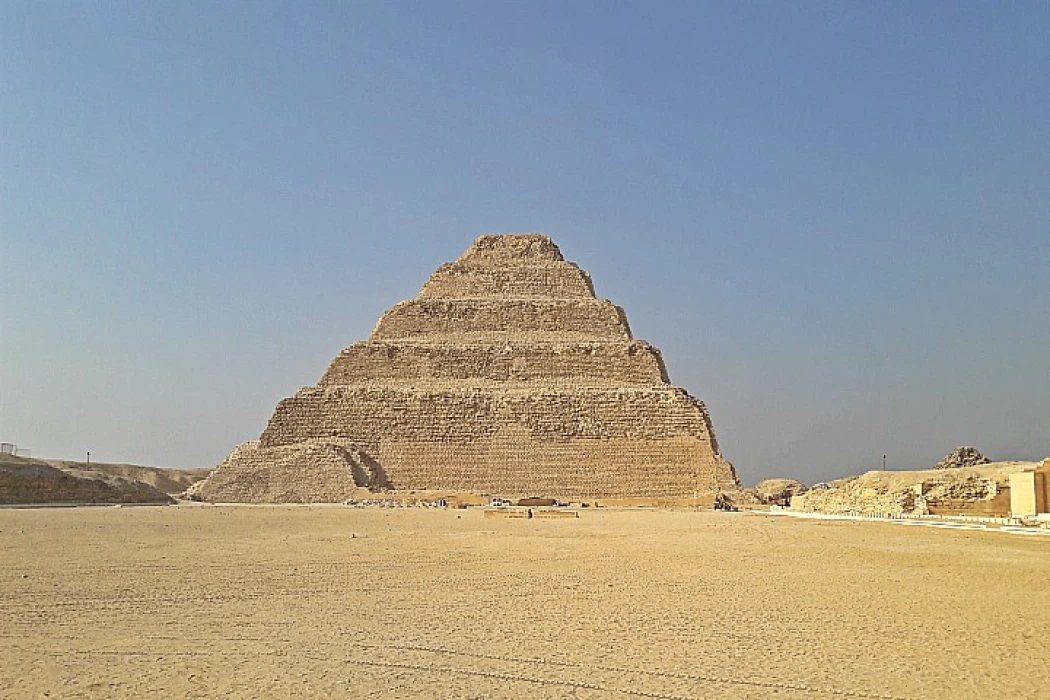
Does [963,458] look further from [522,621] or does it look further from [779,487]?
[522,621]

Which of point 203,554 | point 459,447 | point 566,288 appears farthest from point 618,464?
point 203,554

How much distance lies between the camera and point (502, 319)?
54.6m

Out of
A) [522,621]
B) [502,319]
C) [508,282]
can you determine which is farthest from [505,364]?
[522,621]

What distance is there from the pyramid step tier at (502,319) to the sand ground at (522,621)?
1440 inches

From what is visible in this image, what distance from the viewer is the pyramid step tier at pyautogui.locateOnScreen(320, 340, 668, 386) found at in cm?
5178

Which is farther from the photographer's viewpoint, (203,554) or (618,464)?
(618,464)

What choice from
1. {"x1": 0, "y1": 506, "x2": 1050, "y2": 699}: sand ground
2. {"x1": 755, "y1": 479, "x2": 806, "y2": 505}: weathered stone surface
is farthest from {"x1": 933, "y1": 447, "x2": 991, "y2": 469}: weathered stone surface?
{"x1": 0, "y1": 506, "x2": 1050, "y2": 699}: sand ground

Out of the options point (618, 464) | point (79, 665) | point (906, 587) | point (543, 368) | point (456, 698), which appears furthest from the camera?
point (543, 368)

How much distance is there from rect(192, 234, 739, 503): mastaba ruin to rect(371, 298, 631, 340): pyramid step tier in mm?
64

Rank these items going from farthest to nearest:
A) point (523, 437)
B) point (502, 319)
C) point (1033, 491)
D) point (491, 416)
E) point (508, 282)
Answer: point (508, 282) → point (502, 319) → point (491, 416) → point (523, 437) → point (1033, 491)

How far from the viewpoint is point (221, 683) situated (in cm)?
682

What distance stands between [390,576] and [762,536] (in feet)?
35.0

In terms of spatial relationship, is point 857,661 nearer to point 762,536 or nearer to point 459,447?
point 762,536

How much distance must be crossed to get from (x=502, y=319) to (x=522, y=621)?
149 ft
